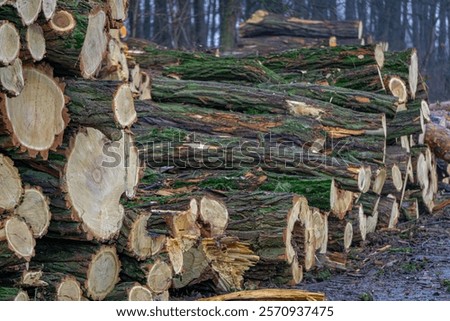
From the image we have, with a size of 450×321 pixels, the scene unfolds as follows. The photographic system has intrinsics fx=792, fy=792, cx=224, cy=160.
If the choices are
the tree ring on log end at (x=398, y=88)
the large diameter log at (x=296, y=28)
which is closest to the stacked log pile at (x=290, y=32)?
the large diameter log at (x=296, y=28)

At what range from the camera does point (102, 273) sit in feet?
15.4

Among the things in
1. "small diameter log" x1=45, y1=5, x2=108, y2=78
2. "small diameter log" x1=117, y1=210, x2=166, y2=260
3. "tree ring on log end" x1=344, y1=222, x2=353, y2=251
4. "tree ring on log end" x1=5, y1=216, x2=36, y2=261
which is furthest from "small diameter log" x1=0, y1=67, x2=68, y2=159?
"tree ring on log end" x1=344, y1=222, x2=353, y2=251

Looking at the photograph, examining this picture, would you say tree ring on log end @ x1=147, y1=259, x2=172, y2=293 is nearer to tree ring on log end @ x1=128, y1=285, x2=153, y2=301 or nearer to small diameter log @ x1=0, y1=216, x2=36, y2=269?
tree ring on log end @ x1=128, y1=285, x2=153, y2=301

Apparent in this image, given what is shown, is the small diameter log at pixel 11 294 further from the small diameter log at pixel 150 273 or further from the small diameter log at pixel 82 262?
the small diameter log at pixel 150 273

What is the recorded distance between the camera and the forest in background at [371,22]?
886 inches

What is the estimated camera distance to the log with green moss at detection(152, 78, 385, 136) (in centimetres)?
741

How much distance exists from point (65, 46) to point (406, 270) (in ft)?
11.3

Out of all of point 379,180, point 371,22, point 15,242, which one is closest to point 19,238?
point 15,242

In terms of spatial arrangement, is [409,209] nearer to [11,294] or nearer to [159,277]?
[159,277]

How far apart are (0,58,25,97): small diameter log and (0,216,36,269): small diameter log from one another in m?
0.64

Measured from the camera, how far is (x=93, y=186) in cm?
450

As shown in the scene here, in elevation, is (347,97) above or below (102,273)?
above

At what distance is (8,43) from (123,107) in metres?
0.87

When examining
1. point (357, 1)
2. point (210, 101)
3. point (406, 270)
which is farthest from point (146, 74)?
point (357, 1)
